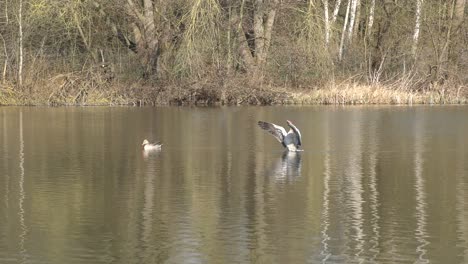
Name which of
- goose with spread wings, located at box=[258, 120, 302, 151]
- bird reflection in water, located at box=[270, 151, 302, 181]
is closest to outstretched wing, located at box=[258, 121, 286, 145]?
goose with spread wings, located at box=[258, 120, 302, 151]

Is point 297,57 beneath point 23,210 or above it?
above

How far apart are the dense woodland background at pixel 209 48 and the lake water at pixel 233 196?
12540mm

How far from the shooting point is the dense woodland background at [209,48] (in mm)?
37312

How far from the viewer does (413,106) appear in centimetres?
3547

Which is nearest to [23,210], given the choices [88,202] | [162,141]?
[88,202]

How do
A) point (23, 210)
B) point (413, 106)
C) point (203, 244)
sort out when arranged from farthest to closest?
point (413, 106)
point (23, 210)
point (203, 244)

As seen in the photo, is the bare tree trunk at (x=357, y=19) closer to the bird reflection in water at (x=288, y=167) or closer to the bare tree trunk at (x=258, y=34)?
the bare tree trunk at (x=258, y=34)

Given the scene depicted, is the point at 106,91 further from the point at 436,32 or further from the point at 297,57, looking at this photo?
the point at 436,32

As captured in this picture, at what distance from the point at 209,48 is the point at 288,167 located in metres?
20.4

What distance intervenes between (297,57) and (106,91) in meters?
7.59

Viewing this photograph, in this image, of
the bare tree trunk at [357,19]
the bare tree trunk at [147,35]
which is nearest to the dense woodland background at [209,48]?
the bare tree trunk at [147,35]

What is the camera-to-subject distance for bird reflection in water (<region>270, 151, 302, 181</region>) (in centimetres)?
1568

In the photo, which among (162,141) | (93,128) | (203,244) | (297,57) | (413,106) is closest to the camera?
(203,244)

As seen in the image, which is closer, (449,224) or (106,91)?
Result: (449,224)
